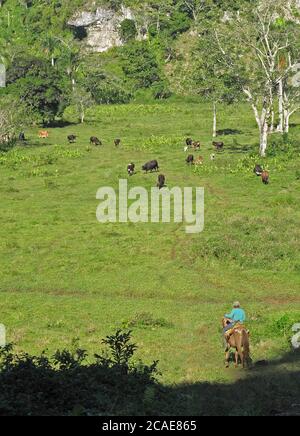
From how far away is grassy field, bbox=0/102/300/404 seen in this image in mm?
23109

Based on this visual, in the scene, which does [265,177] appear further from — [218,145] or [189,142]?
[189,142]

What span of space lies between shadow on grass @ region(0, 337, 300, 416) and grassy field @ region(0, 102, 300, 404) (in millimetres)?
2108

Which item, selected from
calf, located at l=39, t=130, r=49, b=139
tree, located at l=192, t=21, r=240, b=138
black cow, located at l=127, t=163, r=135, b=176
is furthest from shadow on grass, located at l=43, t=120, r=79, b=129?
black cow, located at l=127, t=163, r=135, b=176

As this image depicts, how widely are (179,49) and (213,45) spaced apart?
66171 millimetres

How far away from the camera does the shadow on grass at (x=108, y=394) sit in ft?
41.3

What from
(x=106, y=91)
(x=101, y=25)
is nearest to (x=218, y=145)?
(x=106, y=91)

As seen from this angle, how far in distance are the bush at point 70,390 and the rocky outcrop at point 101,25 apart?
13612 centimetres

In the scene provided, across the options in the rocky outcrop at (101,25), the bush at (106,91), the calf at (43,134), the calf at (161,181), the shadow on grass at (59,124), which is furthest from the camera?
the rocky outcrop at (101,25)

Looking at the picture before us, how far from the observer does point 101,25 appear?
150 m

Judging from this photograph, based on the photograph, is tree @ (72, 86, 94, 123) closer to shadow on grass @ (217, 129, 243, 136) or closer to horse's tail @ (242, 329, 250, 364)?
shadow on grass @ (217, 129, 243, 136)

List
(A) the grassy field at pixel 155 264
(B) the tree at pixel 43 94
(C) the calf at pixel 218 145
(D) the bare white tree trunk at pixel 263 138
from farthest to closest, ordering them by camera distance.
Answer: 1. (B) the tree at pixel 43 94
2. (C) the calf at pixel 218 145
3. (D) the bare white tree trunk at pixel 263 138
4. (A) the grassy field at pixel 155 264

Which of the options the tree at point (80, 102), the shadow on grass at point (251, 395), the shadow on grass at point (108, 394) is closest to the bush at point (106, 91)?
the tree at point (80, 102)

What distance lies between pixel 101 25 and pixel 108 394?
469ft

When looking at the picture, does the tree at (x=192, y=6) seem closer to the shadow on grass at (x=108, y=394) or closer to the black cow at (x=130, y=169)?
the black cow at (x=130, y=169)
